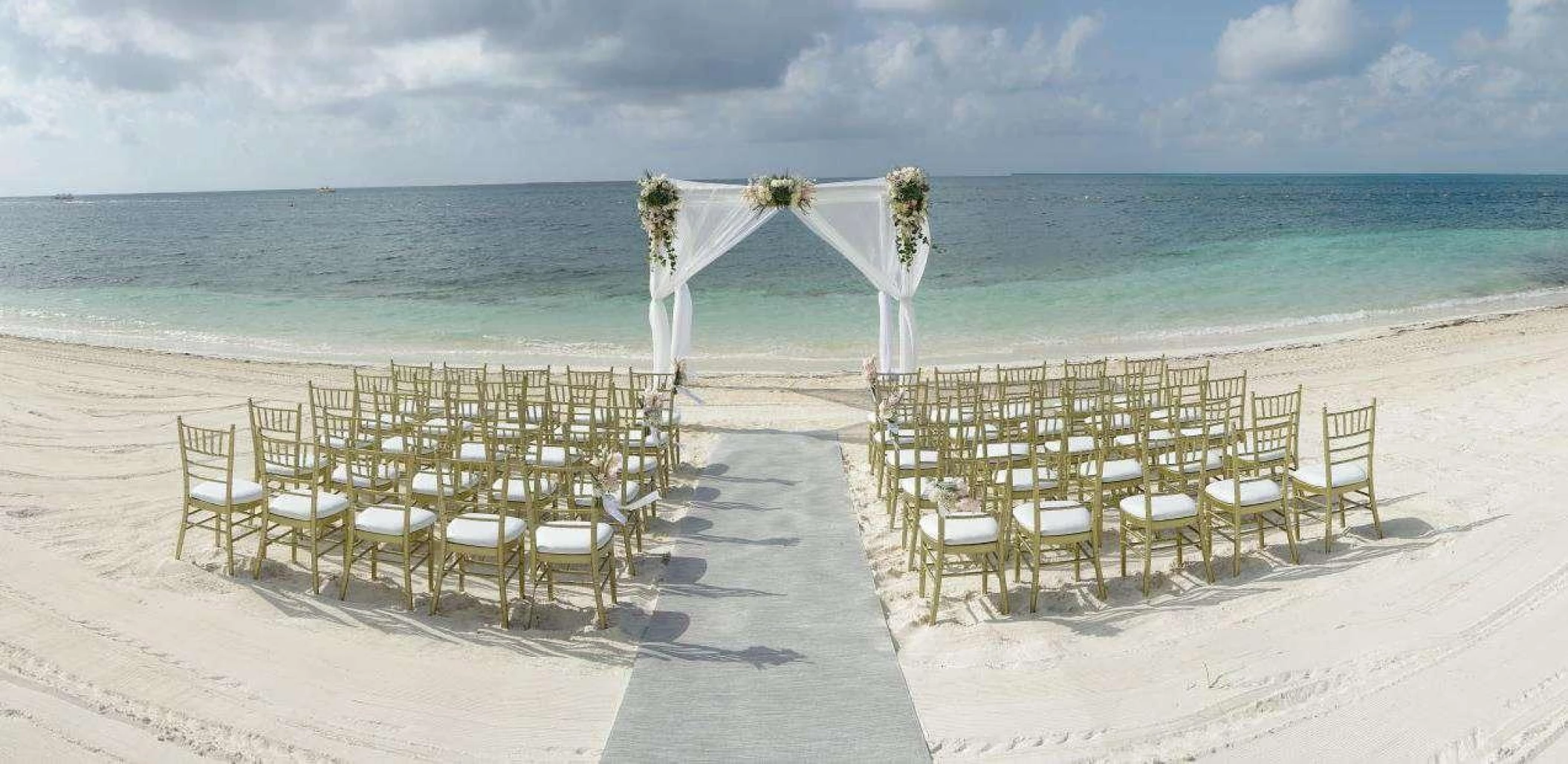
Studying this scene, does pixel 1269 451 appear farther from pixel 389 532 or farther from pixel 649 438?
pixel 389 532

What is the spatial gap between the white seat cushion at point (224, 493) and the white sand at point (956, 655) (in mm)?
418

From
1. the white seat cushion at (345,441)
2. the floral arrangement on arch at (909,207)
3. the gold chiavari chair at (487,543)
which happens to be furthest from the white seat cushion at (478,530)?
the floral arrangement on arch at (909,207)

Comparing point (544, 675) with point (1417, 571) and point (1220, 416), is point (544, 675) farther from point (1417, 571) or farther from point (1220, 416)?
point (1220, 416)

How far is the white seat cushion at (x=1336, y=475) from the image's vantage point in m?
6.38

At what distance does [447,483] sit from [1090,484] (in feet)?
15.2

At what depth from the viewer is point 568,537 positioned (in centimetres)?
543

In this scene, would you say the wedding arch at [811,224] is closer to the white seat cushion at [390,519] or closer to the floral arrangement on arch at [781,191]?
the floral arrangement on arch at [781,191]

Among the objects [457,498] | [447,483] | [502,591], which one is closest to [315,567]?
[457,498]

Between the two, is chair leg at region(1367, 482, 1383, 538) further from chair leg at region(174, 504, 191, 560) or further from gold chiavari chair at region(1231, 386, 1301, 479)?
chair leg at region(174, 504, 191, 560)

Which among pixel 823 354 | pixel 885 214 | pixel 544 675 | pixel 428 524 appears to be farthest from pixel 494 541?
pixel 823 354

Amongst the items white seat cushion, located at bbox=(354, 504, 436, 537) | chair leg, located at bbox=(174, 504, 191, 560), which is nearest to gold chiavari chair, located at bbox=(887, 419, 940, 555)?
white seat cushion, located at bbox=(354, 504, 436, 537)

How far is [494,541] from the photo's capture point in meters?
5.39

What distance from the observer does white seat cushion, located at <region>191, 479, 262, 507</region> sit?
624 cm

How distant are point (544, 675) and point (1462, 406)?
10832 mm
